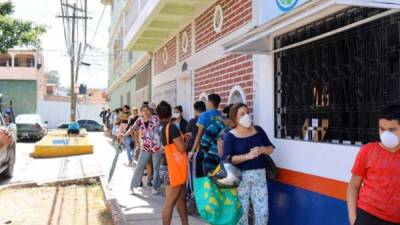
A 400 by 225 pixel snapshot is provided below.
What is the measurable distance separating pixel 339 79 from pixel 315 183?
3.45ft

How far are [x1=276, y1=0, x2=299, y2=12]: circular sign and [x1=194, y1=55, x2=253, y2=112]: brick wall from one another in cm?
130

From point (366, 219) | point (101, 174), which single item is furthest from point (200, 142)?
point (101, 174)

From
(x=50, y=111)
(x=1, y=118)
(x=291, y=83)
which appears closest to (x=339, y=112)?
(x=291, y=83)

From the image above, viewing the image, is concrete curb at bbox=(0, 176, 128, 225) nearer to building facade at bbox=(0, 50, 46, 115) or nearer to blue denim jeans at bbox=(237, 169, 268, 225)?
blue denim jeans at bbox=(237, 169, 268, 225)

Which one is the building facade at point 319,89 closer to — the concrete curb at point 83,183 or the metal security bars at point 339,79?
the metal security bars at point 339,79

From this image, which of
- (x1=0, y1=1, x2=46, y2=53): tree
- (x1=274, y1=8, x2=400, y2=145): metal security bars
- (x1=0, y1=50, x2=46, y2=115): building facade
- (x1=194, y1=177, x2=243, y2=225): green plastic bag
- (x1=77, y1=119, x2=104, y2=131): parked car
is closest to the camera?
(x1=274, y1=8, x2=400, y2=145): metal security bars

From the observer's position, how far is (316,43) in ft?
17.0

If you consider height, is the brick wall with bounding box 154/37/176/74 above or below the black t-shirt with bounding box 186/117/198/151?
above

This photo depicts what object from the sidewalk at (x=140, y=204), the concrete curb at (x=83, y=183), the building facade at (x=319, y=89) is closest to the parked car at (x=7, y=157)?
the concrete curb at (x=83, y=183)

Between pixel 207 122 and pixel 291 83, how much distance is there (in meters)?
1.28

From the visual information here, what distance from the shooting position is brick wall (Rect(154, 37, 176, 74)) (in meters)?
11.8

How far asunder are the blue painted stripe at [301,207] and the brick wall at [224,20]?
2.35 meters

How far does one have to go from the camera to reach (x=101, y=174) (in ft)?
39.7

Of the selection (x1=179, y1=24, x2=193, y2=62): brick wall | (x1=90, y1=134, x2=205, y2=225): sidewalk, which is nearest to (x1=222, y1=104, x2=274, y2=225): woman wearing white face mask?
(x1=90, y1=134, x2=205, y2=225): sidewalk
